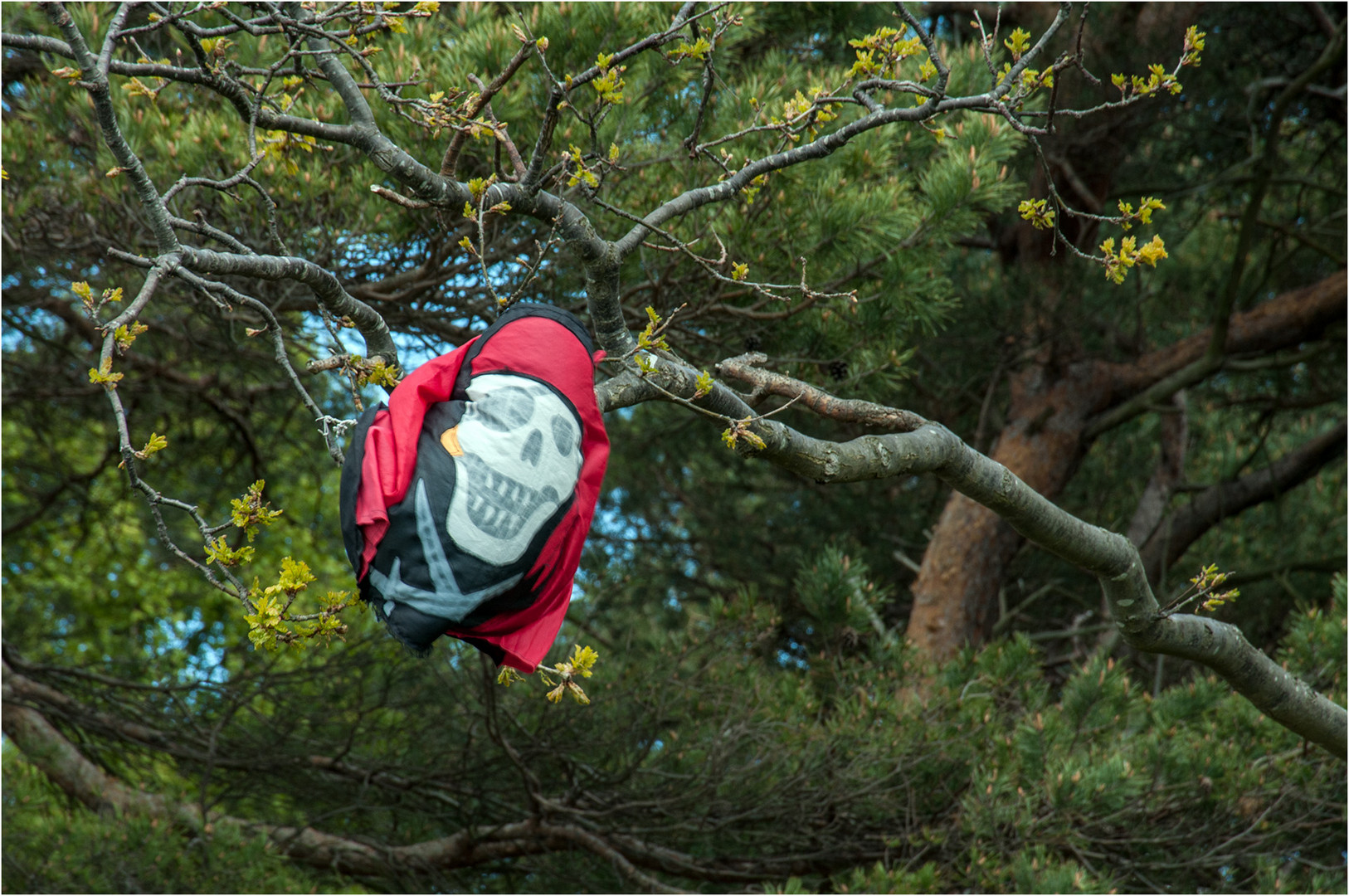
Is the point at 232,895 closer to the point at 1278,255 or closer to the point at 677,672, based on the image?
the point at 677,672

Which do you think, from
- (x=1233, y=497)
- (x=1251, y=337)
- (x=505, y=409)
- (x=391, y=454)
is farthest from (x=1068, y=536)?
(x=1233, y=497)

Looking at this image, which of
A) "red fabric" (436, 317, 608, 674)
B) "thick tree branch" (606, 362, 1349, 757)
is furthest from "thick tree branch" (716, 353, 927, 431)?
"red fabric" (436, 317, 608, 674)

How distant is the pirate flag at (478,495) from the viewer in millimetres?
1284

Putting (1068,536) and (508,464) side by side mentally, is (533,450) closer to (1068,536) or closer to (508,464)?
(508,464)

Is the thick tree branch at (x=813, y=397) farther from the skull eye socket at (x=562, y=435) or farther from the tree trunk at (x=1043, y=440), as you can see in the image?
the tree trunk at (x=1043, y=440)

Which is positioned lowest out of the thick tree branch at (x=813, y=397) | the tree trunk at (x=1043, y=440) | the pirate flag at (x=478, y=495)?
the pirate flag at (x=478, y=495)

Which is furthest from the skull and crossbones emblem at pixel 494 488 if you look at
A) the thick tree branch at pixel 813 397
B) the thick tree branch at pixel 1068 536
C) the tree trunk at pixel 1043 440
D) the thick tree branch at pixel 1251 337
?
the thick tree branch at pixel 1251 337

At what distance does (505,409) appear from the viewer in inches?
53.3

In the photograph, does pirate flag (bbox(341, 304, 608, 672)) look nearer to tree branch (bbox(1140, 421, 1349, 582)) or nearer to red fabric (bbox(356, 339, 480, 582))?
red fabric (bbox(356, 339, 480, 582))

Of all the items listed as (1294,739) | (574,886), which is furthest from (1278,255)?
(574,886)

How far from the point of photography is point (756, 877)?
3.99 m

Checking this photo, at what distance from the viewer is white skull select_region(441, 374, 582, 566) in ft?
4.24

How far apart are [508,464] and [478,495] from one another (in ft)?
0.18

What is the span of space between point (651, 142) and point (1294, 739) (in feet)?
9.30
